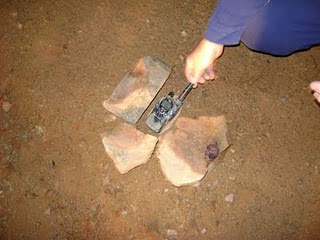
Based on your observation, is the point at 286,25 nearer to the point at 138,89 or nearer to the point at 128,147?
the point at 138,89

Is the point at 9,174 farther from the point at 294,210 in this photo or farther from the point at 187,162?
the point at 294,210

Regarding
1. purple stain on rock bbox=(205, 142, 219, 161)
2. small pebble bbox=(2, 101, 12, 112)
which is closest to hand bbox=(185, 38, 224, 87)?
purple stain on rock bbox=(205, 142, 219, 161)

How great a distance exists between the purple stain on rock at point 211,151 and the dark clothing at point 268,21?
2.01 feet

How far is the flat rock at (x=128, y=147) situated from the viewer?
67.7 inches

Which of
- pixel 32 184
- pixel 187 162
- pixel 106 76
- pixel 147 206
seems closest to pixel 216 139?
pixel 187 162

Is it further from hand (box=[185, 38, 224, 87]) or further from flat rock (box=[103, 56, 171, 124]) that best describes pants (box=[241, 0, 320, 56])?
flat rock (box=[103, 56, 171, 124])

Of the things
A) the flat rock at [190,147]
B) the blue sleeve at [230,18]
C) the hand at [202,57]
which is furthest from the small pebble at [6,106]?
the blue sleeve at [230,18]

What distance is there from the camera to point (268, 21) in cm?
145

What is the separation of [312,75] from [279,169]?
2.06 feet

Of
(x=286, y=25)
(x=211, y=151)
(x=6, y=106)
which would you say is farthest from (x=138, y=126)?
(x=286, y=25)

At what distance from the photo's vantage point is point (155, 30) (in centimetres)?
202

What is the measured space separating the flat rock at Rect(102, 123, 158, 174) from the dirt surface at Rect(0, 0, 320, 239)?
67 mm

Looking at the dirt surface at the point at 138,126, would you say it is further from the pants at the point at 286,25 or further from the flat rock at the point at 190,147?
the pants at the point at 286,25

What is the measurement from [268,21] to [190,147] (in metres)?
0.74
